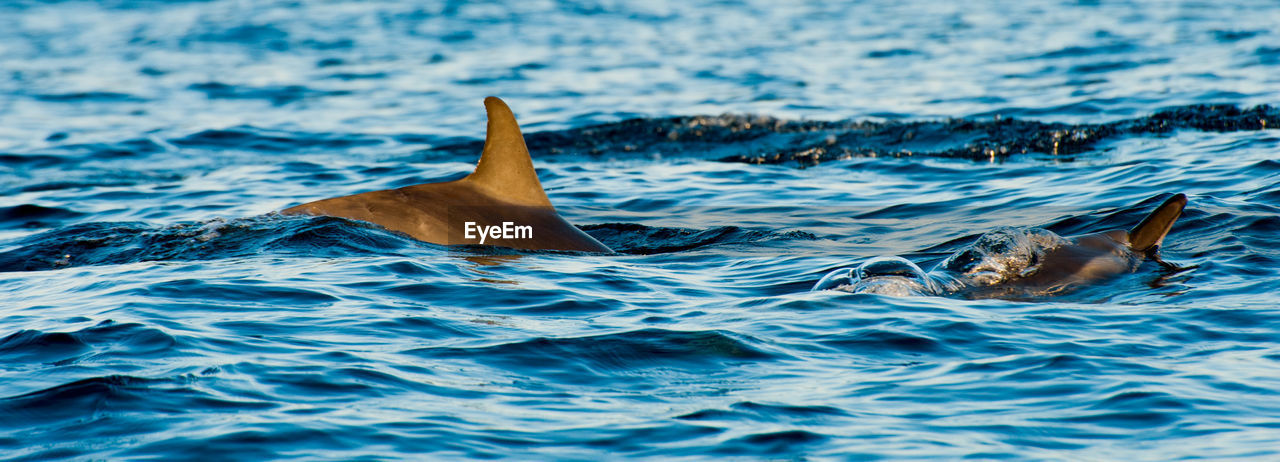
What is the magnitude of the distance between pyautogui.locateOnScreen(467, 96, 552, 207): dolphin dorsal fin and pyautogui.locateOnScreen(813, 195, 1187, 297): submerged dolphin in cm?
266

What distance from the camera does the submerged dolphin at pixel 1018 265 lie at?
328 inches

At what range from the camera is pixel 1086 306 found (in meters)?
7.81

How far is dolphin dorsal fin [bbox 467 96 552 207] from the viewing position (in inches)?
393

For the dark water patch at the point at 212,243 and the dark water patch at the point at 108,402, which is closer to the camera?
the dark water patch at the point at 108,402

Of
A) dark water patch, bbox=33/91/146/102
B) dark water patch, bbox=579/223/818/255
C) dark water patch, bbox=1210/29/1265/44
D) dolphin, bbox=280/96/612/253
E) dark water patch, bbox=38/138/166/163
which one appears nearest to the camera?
dolphin, bbox=280/96/612/253

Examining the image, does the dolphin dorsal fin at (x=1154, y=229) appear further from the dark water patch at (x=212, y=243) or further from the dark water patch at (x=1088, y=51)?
the dark water patch at (x=1088, y=51)

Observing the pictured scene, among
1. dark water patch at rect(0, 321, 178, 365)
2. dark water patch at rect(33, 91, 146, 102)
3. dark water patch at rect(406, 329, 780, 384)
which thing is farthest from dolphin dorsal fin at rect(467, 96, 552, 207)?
dark water patch at rect(33, 91, 146, 102)

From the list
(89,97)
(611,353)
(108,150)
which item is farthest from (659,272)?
(89,97)

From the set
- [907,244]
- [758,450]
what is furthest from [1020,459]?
[907,244]

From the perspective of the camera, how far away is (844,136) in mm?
16938

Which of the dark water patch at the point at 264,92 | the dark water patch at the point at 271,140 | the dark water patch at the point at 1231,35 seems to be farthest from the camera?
the dark water patch at the point at 1231,35

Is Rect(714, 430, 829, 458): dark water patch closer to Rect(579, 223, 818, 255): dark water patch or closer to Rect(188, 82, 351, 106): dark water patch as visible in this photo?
Rect(579, 223, 818, 255): dark water patch

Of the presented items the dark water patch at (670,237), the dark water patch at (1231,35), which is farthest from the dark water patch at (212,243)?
the dark water patch at (1231,35)

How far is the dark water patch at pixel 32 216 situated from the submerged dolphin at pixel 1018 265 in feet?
25.1
